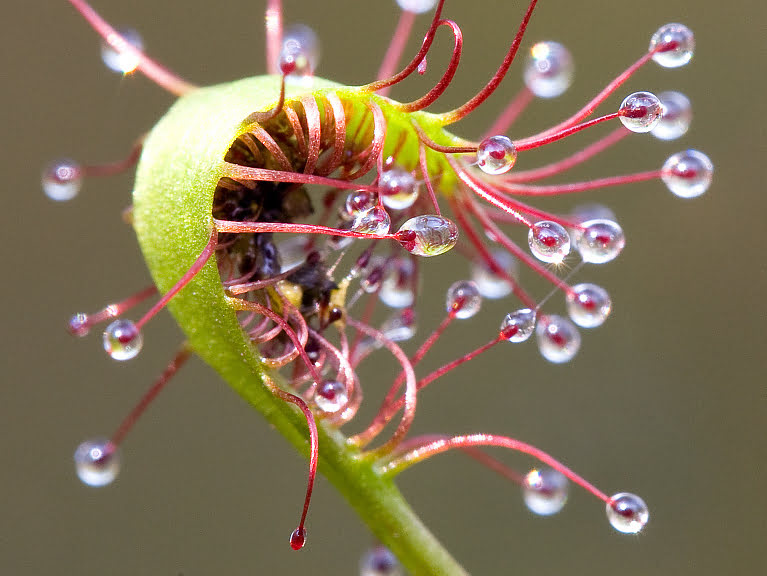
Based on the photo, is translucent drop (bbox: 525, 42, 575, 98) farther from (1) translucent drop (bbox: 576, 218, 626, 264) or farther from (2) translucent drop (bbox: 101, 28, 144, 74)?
(2) translucent drop (bbox: 101, 28, 144, 74)

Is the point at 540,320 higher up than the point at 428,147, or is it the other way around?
the point at 428,147

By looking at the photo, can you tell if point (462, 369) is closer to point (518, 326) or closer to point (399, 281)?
A: point (399, 281)

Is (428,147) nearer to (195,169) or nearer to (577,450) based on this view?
(195,169)

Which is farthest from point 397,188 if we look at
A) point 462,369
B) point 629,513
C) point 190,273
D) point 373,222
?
point 462,369

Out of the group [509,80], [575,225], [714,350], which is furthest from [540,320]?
[509,80]

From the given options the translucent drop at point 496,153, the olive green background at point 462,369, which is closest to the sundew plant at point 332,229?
the translucent drop at point 496,153

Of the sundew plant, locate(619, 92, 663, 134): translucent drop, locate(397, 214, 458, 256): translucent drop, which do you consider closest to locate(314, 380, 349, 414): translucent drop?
the sundew plant
